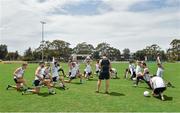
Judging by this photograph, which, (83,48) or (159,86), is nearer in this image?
(159,86)

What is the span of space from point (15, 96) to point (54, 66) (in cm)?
519

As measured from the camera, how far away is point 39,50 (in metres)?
142

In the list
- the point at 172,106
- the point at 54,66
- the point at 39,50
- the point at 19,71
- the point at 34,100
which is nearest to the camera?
the point at 172,106

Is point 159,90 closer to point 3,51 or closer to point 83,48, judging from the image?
point 3,51

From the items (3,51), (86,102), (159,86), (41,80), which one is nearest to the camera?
(86,102)

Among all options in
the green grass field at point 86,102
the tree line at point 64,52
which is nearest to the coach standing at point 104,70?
the green grass field at point 86,102

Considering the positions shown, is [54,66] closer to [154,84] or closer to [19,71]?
[19,71]

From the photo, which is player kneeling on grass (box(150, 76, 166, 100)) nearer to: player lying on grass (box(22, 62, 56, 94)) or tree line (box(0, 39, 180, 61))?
player lying on grass (box(22, 62, 56, 94))

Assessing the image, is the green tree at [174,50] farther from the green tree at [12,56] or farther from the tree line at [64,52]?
the green tree at [12,56]

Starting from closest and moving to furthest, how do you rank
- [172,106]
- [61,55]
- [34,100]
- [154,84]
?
[172,106], [34,100], [154,84], [61,55]

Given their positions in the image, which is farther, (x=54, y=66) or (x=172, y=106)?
(x=54, y=66)

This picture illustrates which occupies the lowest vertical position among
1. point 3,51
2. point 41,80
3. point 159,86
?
point 159,86

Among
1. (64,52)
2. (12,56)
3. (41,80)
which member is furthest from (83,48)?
(41,80)

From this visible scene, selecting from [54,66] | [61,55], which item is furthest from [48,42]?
[54,66]
